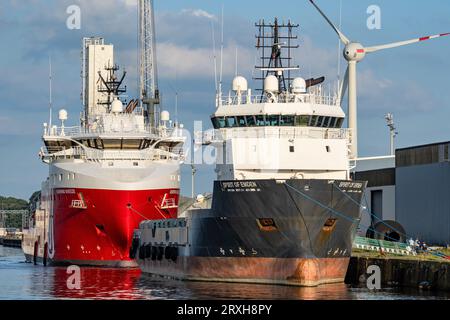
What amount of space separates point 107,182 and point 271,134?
23402 millimetres

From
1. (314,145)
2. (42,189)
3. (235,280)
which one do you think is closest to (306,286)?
(235,280)

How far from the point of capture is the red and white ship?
8306 cm

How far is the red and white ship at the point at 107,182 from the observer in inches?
3270

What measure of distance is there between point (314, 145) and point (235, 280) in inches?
333

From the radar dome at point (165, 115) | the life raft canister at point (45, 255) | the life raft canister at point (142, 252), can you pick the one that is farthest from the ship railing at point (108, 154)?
the life raft canister at point (142, 252)

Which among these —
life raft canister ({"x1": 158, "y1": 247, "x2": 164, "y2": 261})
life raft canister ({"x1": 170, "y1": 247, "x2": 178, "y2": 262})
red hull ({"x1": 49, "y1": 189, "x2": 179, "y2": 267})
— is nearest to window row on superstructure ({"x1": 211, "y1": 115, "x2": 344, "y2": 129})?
life raft canister ({"x1": 170, "y1": 247, "x2": 178, "y2": 262})

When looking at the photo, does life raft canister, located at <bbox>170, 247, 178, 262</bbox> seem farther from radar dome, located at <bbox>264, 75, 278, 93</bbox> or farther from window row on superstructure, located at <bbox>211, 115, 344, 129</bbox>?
radar dome, located at <bbox>264, 75, 278, 93</bbox>

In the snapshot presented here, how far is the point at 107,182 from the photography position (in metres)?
83.2

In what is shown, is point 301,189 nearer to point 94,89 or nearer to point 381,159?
point 381,159

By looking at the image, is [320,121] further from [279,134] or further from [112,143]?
[112,143]

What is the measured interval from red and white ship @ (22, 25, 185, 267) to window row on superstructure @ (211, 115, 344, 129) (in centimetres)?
2037

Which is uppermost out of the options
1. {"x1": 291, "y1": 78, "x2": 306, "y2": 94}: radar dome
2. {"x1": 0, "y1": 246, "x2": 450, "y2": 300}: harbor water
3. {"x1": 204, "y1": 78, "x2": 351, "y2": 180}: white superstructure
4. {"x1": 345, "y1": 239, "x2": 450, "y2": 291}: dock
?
{"x1": 291, "y1": 78, "x2": 306, "y2": 94}: radar dome

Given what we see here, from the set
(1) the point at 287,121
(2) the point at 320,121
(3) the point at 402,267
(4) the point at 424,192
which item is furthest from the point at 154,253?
(4) the point at 424,192

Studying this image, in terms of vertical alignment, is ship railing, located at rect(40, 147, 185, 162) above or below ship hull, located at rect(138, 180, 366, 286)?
above
